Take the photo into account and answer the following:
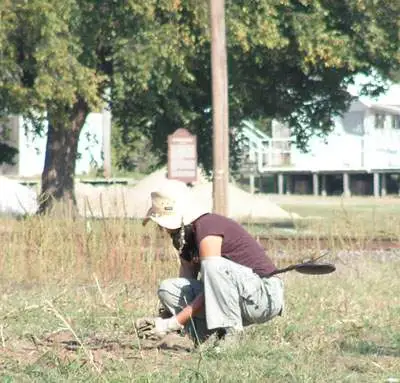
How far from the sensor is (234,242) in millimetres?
9156

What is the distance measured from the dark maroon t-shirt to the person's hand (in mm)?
546

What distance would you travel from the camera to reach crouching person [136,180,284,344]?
891 centimetres

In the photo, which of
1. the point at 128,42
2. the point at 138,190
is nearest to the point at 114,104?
the point at 128,42

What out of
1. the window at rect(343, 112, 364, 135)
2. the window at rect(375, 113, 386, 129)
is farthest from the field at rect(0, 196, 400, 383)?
the window at rect(375, 113, 386, 129)

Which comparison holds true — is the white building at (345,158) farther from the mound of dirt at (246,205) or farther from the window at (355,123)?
the mound of dirt at (246,205)

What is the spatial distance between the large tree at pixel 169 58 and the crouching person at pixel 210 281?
51.3 ft

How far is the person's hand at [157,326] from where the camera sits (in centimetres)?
895

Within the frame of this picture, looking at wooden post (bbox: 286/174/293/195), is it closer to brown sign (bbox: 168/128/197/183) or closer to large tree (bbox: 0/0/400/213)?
large tree (bbox: 0/0/400/213)

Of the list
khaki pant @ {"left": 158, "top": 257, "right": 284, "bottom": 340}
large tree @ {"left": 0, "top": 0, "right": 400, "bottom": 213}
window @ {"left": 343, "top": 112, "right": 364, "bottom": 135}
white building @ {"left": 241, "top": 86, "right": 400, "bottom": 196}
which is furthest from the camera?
window @ {"left": 343, "top": 112, "right": 364, "bottom": 135}

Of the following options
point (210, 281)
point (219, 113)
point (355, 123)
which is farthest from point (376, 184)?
point (210, 281)

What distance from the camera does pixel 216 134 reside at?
18234 mm

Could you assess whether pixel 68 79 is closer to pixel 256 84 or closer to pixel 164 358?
pixel 256 84

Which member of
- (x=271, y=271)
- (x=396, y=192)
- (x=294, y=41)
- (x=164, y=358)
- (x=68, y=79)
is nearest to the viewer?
(x=164, y=358)

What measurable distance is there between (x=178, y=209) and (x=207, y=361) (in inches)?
46.6
